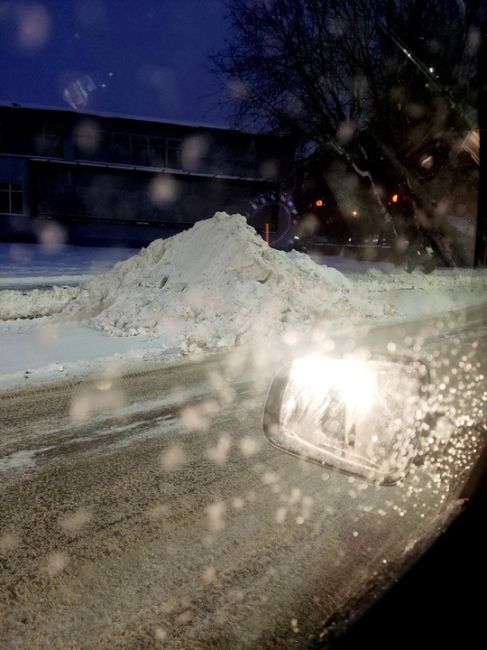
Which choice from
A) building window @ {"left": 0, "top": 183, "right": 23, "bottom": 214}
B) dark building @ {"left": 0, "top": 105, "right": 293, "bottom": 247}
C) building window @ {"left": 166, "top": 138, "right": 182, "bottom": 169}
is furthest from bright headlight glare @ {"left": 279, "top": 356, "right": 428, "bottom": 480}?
building window @ {"left": 166, "top": 138, "right": 182, "bottom": 169}

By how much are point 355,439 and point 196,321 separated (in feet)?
22.0

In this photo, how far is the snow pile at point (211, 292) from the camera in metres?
8.64

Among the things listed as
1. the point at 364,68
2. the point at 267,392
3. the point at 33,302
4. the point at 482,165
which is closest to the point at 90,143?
the point at 364,68

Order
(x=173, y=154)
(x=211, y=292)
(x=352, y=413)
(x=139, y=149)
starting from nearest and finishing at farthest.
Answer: (x=352, y=413) < (x=211, y=292) < (x=139, y=149) < (x=173, y=154)

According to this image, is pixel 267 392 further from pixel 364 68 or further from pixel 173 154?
pixel 173 154

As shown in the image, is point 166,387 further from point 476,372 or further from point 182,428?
point 476,372

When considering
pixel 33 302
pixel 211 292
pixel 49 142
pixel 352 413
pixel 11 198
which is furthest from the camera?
pixel 49 142

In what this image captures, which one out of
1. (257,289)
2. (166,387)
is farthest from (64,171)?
(166,387)

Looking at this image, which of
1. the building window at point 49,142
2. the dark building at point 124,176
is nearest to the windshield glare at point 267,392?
the dark building at point 124,176

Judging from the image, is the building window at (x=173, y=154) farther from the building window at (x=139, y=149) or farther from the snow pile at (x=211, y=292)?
the snow pile at (x=211, y=292)

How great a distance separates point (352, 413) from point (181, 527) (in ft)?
4.67

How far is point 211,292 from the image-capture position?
369 inches

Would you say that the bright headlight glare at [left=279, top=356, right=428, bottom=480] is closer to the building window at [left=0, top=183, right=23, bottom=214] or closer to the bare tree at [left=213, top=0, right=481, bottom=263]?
the bare tree at [left=213, top=0, right=481, bottom=263]

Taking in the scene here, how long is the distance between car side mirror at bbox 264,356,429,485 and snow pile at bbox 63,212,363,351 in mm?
5172
